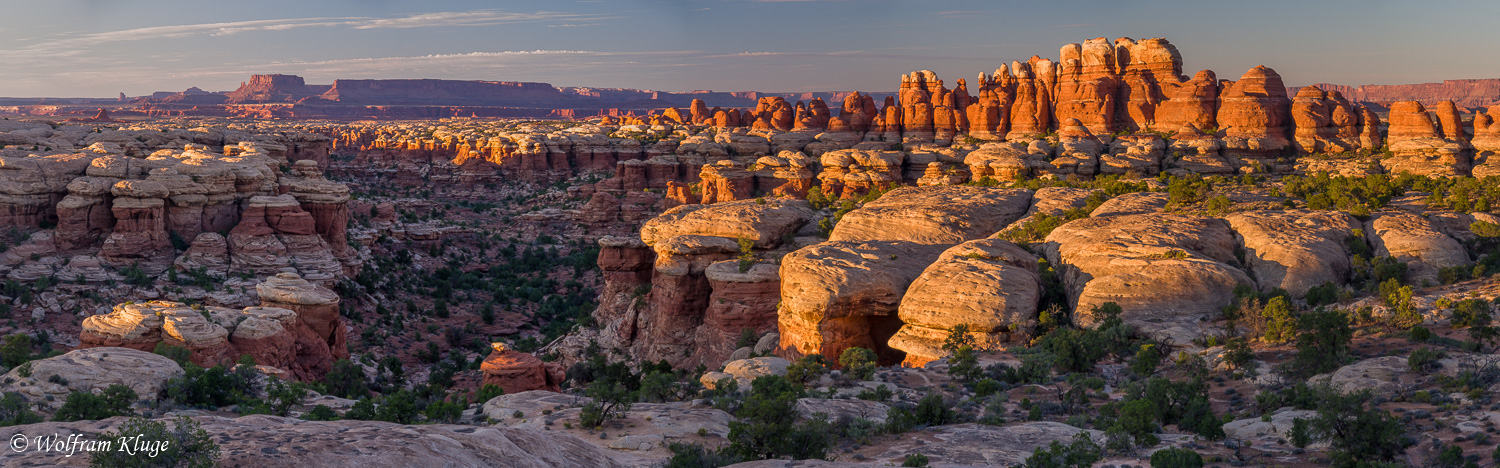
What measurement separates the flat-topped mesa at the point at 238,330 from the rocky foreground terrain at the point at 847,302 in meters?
0.13

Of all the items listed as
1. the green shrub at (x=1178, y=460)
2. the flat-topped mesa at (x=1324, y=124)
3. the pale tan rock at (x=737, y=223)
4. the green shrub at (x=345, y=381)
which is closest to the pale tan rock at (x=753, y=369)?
the green shrub at (x=1178, y=460)

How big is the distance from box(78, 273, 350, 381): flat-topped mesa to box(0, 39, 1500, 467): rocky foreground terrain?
0.44ft

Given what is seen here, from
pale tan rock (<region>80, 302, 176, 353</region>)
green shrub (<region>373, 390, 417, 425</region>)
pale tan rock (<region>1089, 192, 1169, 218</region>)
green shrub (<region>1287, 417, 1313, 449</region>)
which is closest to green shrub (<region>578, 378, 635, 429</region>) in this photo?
green shrub (<region>373, 390, 417, 425</region>)

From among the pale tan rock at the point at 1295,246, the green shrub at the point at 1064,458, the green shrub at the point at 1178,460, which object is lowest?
the green shrub at the point at 1064,458

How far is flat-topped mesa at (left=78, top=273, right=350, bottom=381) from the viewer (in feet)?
96.6

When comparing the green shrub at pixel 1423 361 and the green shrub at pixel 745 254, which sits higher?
the green shrub at pixel 1423 361

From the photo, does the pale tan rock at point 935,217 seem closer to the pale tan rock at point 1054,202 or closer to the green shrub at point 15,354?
the pale tan rock at point 1054,202

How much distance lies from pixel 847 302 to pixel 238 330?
2052 cm

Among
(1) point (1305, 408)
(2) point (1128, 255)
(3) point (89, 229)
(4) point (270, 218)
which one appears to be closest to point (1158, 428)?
(1) point (1305, 408)

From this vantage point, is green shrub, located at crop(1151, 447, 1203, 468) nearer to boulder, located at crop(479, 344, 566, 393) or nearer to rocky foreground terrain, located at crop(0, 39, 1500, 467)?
rocky foreground terrain, located at crop(0, 39, 1500, 467)

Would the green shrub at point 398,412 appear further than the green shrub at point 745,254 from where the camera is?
No

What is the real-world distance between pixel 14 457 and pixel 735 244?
30.8 metres

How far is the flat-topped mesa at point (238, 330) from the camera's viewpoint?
29453 millimetres

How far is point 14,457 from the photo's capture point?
10023 mm
